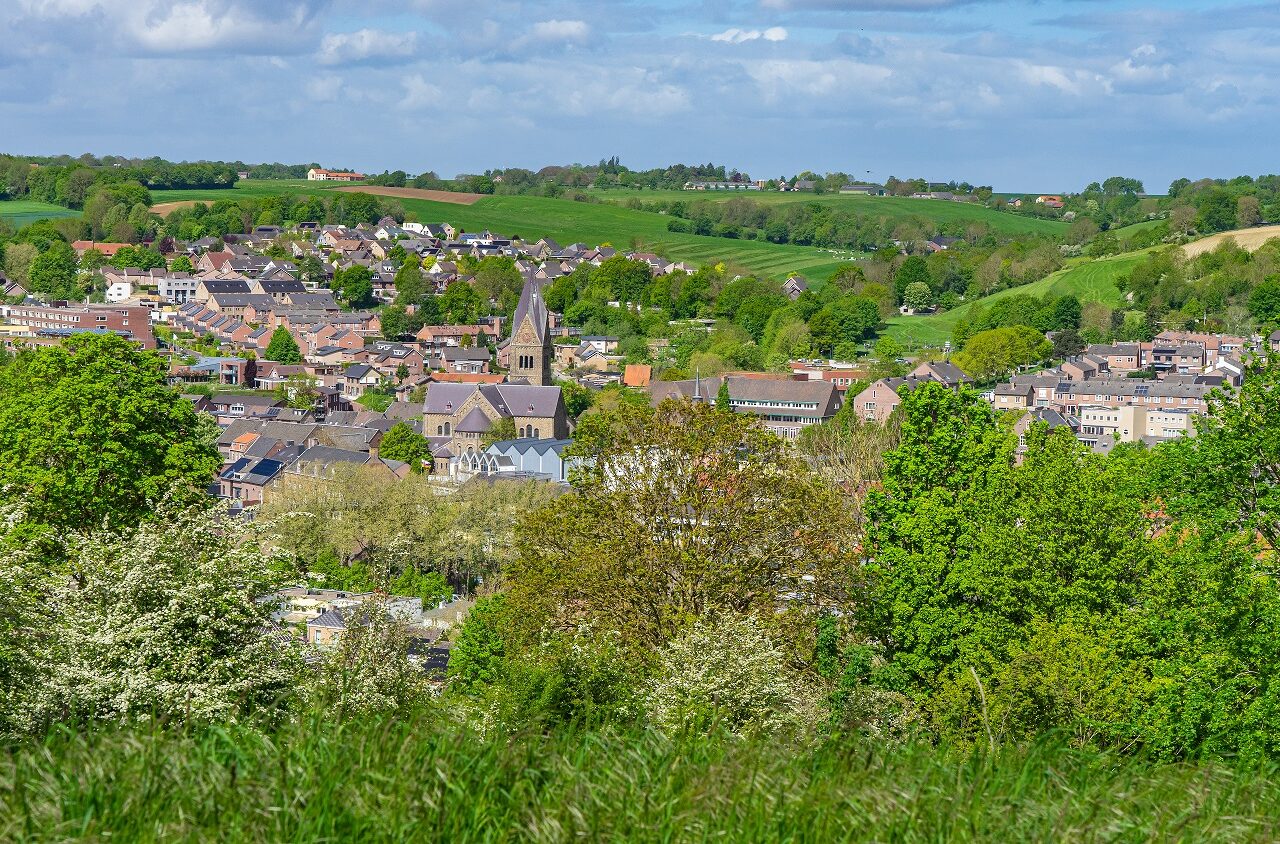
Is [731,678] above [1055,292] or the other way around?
above

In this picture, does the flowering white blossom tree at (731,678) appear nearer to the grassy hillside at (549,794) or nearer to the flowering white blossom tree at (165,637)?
the flowering white blossom tree at (165,637)

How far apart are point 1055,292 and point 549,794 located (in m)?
138

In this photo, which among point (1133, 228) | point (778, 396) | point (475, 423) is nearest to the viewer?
point (475, 423)

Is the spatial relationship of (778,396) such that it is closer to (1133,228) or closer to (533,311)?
(533,311)

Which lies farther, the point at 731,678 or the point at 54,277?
the point at 54,277

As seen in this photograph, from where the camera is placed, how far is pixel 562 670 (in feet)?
56.2

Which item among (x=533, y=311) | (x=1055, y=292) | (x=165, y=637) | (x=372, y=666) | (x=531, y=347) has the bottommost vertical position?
(x=531, y=347)

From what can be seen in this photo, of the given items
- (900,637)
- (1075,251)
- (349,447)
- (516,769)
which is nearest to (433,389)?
(349,447)

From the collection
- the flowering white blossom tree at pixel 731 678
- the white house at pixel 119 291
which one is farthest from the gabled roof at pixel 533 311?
the flowering white blossom tree at pixel 731 678

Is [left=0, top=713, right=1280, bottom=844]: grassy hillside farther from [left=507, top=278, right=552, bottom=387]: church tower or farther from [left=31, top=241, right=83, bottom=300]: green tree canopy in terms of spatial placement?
[left=31, top=241, right=83, bottom=300]: green tree canopy

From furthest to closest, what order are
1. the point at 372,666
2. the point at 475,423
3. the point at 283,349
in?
the point at 283,349 → the point at 475,423 → the point at 372,666

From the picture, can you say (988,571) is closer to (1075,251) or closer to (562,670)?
(562,670)

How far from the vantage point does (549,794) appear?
9109 millimetres

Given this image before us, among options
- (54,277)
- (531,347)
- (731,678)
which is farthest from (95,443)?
(54,277)
